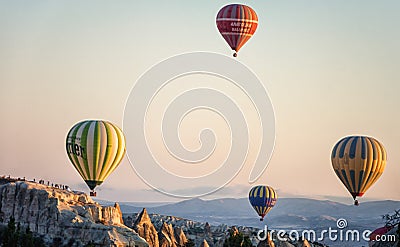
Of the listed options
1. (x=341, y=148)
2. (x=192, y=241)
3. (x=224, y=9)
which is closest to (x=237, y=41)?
(x=224, y=9)

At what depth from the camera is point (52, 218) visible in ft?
347

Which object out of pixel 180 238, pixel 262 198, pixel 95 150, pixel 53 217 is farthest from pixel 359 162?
pixel 180 238

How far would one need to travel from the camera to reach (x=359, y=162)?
327 feet

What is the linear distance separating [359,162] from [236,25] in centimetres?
1775

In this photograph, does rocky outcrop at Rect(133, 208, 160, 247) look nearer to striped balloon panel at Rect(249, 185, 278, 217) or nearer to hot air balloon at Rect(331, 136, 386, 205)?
striped balloon panel at Rect(249, 185, 278, 217)

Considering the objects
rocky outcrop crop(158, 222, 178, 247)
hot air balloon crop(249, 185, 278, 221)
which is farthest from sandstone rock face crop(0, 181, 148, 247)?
hot air balloon crop(249, 185, 278, 221)

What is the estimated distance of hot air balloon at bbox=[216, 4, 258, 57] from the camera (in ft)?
332

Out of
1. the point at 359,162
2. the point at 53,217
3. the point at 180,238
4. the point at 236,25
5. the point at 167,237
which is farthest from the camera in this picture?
the point at 180,238

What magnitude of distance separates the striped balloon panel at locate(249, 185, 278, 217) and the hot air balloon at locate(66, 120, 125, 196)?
4479cm

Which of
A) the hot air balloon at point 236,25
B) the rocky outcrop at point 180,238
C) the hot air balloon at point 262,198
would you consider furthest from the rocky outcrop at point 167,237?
the hot air balloon at point 236,25

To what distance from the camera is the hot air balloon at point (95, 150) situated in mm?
97750

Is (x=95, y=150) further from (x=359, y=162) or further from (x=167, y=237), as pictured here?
(x=167, y=237)

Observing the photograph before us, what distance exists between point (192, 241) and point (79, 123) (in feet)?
192

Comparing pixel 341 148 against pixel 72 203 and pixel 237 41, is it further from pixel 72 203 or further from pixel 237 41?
pixel 72 203
